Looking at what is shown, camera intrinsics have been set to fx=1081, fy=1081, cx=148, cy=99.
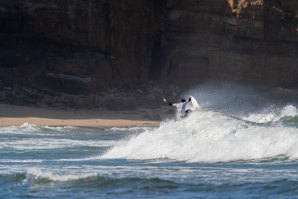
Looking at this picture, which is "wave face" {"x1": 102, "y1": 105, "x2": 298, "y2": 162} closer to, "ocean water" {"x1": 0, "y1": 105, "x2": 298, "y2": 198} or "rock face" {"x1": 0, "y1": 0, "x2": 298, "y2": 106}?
"ocean water" {"x1": 0, "y1": 105, "x2": 298, "y2": 198}

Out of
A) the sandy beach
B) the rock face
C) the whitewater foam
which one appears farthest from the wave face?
the rock face

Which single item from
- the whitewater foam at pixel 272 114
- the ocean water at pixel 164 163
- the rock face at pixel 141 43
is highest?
the rock face at pixel 141 43

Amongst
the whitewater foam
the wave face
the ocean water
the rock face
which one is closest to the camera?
the ocean water

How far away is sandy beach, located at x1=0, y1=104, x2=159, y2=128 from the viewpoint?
94.6 ft

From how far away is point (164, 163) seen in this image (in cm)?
1808

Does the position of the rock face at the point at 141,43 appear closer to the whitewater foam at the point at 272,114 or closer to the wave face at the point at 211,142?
the whitewater foam at the point at 272,114

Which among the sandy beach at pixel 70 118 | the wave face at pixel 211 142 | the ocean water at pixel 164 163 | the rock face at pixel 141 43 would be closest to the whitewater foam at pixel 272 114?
the rock face at pixel 141 43

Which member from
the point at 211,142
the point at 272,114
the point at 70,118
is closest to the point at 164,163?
the point at 211,142

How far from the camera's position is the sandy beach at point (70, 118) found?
28.8 metres

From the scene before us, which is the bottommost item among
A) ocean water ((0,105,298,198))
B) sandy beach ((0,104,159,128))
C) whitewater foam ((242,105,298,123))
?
ocean water ((0,105,298,198))

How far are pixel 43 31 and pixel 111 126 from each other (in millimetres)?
4549

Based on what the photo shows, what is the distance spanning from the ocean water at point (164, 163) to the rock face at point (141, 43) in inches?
253

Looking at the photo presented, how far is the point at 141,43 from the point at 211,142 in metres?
14.7

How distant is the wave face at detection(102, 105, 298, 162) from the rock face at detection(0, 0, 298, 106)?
10430mm
